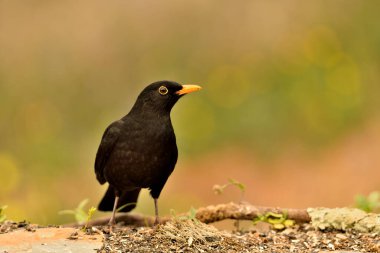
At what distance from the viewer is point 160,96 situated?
6.41 metres

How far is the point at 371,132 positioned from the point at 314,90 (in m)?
1.15

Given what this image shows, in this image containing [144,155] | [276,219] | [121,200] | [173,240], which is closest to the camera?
[173,240]

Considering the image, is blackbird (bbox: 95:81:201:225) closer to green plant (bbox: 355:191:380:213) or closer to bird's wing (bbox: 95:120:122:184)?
bird's wing (bbox: 95:120:122:184)

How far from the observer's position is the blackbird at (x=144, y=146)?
609 cm

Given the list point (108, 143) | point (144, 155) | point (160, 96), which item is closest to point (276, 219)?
point (144, 155)

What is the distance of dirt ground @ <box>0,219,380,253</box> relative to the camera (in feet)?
16.7

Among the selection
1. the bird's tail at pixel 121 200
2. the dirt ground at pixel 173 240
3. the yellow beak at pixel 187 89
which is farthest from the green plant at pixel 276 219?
the bird's tail at pixel 121 200

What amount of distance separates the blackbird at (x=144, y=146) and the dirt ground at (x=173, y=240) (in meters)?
0.61

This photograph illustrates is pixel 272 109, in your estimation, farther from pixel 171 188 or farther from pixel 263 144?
pixel 171 188

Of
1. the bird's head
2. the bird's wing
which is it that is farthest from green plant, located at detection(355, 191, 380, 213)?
the bird's wing

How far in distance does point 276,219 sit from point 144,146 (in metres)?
1.25

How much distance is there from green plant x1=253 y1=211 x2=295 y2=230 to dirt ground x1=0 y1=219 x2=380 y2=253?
9.9 inches

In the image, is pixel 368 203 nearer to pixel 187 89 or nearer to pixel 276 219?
pixel 276 219

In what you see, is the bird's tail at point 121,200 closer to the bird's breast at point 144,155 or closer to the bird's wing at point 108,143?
the bird's wing at point 108,143
